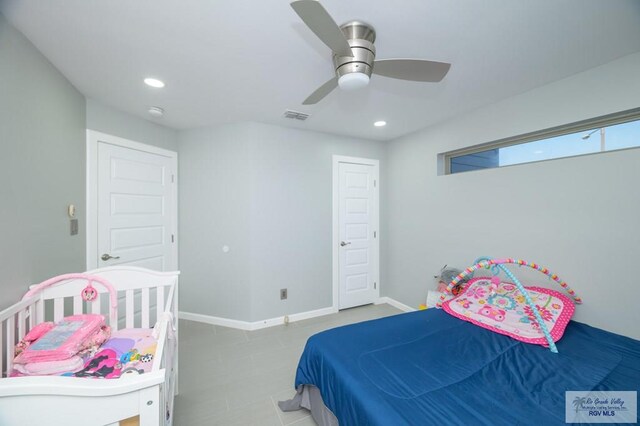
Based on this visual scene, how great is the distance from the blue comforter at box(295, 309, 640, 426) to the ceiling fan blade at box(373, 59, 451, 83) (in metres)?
1.66

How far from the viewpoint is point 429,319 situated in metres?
2.05

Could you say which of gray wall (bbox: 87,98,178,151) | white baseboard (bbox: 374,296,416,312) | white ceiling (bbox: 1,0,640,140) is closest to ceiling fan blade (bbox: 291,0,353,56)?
white ceiling (bbox: 1,0,640,140)

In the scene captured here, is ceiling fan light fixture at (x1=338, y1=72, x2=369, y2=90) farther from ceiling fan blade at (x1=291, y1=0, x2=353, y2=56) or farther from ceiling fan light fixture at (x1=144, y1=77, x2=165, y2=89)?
ceiling fan light fixture at (x1=144, y1=77, x2=165, y2=89)

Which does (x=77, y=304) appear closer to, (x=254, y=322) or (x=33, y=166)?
(x=33, y=166)

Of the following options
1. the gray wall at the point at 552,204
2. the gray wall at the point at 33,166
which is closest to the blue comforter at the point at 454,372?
the gray wall at the point at 552,204

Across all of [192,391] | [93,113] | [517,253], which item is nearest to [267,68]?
[93,113]

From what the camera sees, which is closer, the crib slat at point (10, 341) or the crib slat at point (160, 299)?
the crib slat at point (10, 341)

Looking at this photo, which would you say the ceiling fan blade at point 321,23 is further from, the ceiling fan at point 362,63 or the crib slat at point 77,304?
the crib slat at point 77,304

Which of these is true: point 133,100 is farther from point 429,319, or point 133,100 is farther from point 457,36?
point 429,319

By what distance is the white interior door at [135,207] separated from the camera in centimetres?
248

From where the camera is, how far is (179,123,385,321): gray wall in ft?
9.79

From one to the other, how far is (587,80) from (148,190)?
4179 millimetres

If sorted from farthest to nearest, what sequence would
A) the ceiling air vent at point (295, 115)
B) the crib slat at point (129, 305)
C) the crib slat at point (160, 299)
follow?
the ceiling air vent at point (295, 115) → the crib slat at point (160, 299) → the crib slat at point (129, 305)

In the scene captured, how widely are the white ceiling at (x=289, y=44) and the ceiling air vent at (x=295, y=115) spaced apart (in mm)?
205
